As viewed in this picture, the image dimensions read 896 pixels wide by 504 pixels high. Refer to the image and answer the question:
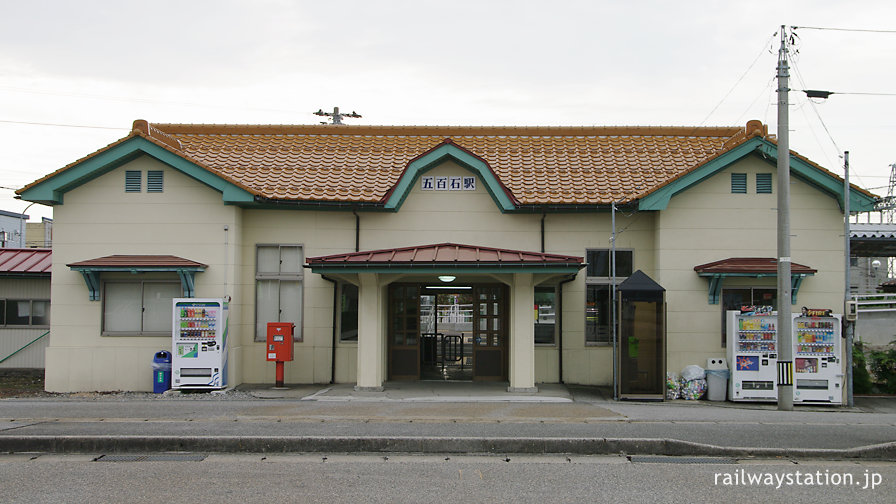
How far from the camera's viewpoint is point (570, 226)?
17.6 meters

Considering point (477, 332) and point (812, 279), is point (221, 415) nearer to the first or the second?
point (477, 332)

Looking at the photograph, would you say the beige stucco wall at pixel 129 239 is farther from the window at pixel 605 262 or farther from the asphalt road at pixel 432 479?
the window at pixel 605 262

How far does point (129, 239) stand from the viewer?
1684cm

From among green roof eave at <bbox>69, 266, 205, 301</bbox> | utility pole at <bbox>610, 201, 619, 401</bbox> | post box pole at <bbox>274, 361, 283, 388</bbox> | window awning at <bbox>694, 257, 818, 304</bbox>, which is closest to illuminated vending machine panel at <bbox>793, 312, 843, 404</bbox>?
window awning at <bbox>694, 257, 818, 304</bbox>

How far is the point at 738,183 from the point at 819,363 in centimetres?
441

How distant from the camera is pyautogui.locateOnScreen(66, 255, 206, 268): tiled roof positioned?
16.2 metres

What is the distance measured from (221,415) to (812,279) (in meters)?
13.3

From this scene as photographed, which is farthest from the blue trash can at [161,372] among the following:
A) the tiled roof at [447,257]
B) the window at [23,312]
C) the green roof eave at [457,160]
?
the window at [23,312]

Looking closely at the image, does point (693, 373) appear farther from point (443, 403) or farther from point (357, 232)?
point (357, 232)

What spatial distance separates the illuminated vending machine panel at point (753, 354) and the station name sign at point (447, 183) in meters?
6.80

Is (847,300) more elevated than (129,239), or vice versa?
(129,239)

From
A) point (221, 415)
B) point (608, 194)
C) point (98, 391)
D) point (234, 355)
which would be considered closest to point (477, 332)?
point (608, 194)

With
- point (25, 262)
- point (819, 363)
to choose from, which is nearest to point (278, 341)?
point (25, 262)

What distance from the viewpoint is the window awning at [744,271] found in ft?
52.5
